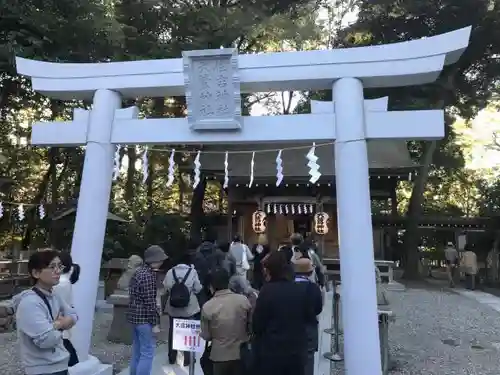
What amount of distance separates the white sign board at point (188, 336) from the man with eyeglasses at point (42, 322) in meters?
1.26

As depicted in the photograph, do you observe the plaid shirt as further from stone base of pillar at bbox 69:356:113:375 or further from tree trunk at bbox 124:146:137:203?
tree trunk at bbox 124:146:137:203

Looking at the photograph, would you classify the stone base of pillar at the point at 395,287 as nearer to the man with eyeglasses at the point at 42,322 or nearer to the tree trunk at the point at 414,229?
the tree trunk at the point at 414,229

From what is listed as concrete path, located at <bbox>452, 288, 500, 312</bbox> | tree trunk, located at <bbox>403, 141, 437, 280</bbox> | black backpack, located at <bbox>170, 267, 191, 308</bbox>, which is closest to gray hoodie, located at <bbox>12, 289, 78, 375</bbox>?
black backpack, located at <bbox>170, 267, 191, 308</bbox>

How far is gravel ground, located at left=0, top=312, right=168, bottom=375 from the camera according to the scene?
6.19 meters

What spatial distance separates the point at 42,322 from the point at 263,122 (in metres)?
3.58

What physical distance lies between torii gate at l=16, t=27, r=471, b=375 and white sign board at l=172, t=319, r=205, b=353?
5.63 feet

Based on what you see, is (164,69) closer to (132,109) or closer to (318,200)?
(132,109)

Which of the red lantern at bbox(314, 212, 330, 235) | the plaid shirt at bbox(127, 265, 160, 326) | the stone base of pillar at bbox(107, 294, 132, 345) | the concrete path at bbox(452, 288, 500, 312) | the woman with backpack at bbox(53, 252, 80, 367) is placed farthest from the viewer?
the red lantern at bbox(314, 212, 330, 235)

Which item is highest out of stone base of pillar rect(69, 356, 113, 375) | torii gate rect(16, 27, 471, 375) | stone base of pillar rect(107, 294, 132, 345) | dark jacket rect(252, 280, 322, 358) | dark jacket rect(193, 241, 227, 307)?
torii gate rect(16, 27, 471, 375)

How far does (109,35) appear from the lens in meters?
12.2

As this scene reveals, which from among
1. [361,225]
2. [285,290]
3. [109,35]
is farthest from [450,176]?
[285,290]

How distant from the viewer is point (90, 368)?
5.29 m

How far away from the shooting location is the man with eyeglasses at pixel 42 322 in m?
2.79

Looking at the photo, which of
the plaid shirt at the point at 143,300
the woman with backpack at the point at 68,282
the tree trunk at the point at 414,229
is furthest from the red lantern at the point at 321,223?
the woman with backpack at the point at 68,282
